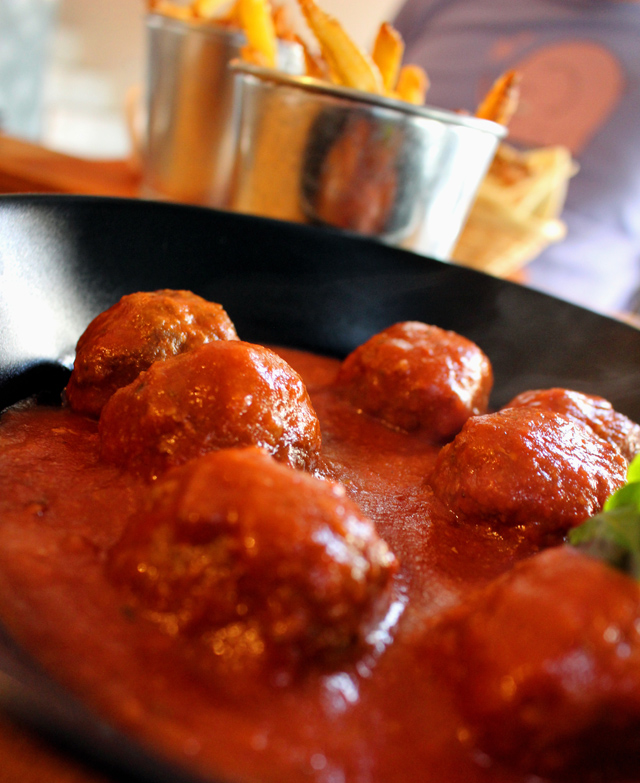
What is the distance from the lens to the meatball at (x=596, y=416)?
1.57 metres

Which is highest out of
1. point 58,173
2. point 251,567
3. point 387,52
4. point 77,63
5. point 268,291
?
point 387,52

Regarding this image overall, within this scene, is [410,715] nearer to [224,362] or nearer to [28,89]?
[224,362]

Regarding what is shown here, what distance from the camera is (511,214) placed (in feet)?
10.3

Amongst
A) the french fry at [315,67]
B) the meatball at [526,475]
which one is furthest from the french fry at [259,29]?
the meatball at [526,475]

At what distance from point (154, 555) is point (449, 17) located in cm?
646

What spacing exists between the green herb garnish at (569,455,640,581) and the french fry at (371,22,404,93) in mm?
1874

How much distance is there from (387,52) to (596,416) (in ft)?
5.10

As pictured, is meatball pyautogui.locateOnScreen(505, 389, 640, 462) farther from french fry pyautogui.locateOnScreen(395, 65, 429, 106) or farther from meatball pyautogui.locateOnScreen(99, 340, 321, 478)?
french fry pyautogui.locateOnScreen(395, 65, 429, 106)

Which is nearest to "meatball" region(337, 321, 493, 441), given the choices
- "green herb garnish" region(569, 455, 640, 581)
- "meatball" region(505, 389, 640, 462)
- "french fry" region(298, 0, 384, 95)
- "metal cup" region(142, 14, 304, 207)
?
"meatball" region(505, 389, 640, 462)

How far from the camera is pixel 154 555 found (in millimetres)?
933

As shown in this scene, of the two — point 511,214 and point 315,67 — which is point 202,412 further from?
point 511,214

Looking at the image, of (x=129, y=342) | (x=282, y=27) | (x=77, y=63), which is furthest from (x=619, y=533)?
(x=77, y=63)

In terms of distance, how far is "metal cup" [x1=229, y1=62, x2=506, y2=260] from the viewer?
2295 millimetres

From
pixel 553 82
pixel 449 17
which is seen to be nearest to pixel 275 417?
pixel 553 82
